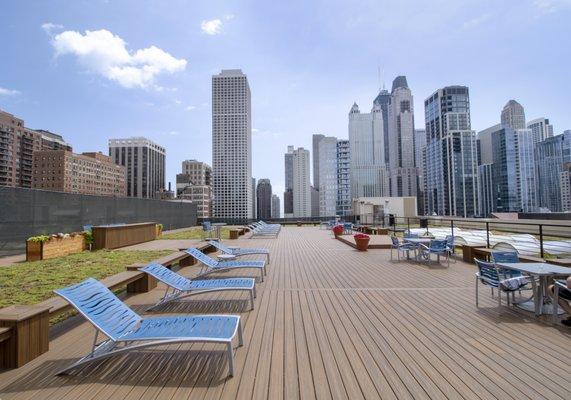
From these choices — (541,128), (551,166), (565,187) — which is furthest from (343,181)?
(541,128)

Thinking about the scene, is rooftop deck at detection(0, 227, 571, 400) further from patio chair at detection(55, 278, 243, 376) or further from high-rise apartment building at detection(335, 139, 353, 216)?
high-rise apartment building at detection(335, 139, 353, 216)

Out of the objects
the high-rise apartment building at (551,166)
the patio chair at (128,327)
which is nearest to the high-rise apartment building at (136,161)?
the patio chair at (128,327)

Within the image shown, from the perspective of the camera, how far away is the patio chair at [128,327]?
8.61 feet

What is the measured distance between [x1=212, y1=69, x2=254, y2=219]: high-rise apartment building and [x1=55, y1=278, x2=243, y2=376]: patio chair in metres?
135

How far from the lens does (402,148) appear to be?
7067 inches

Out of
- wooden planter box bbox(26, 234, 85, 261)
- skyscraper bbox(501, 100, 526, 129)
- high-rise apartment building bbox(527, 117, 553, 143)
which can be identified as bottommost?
wooden planter box bbox(26, 234, 85, 261)

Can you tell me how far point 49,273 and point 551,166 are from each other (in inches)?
5896

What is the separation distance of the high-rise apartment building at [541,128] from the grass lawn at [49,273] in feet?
646

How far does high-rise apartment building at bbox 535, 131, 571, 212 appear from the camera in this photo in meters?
112

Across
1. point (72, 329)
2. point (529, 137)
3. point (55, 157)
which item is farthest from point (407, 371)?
point (529, 137)

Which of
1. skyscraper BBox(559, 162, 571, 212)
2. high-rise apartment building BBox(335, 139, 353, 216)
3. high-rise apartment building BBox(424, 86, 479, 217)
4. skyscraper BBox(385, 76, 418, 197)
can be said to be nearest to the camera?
skyscraper BBox(559, 162, 571, 212)

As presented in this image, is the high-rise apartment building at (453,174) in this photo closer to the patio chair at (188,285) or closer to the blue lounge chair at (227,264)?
the blue lounge chair at (227,264)

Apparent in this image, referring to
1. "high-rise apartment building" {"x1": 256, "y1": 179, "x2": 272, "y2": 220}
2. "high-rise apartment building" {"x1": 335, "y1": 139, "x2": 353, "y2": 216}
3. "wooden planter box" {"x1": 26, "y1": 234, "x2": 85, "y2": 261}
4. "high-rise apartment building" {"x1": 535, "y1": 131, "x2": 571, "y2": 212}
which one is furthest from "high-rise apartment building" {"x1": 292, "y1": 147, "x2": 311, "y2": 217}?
"wooden planter box" {"x1": 26, "y1": 234, "x2": 85, "y2": 261}

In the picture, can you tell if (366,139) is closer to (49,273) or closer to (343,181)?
(343,181)
